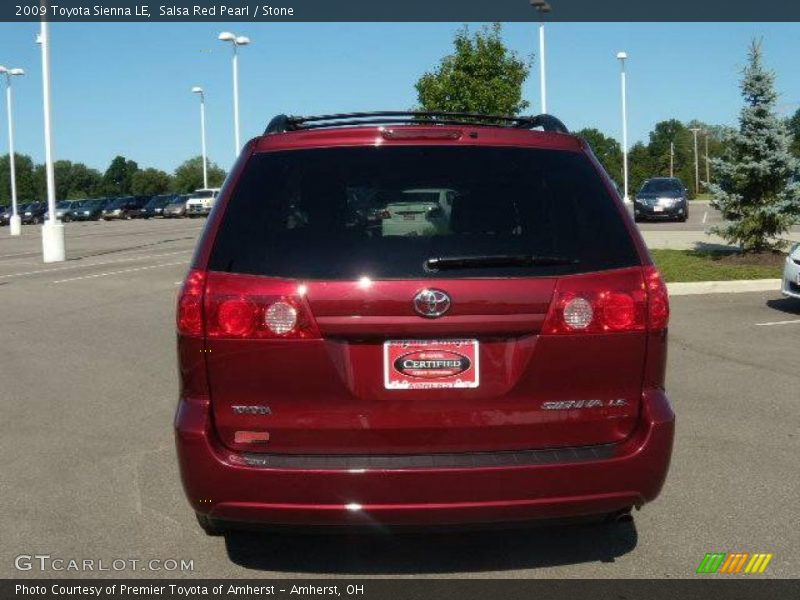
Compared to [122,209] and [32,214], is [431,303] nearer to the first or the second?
[32,214]

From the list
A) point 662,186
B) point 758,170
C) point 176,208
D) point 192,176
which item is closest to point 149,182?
point 192,176

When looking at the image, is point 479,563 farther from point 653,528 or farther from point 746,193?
point 746,193

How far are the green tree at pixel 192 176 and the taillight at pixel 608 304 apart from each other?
5760 inches

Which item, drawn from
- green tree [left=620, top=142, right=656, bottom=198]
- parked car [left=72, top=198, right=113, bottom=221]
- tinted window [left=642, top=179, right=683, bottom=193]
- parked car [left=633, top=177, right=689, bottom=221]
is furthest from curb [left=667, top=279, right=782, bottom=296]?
green tree [left=620, top=142, right=656, bottom=198]

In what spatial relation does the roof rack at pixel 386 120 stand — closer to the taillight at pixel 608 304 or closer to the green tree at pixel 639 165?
the taillight at pixel 608 304


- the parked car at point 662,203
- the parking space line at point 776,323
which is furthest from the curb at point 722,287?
the parked car at point 662,203

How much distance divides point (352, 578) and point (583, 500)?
1.03 metres

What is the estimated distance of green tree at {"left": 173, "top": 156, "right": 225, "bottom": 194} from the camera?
152m

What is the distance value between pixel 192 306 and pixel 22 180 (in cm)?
16439

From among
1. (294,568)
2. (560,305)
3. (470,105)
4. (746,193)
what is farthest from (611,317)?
(470,105)

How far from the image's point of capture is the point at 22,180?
513 ft

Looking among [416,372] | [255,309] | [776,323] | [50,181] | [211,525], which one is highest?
[50,181]

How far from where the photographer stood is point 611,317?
3572 mm
